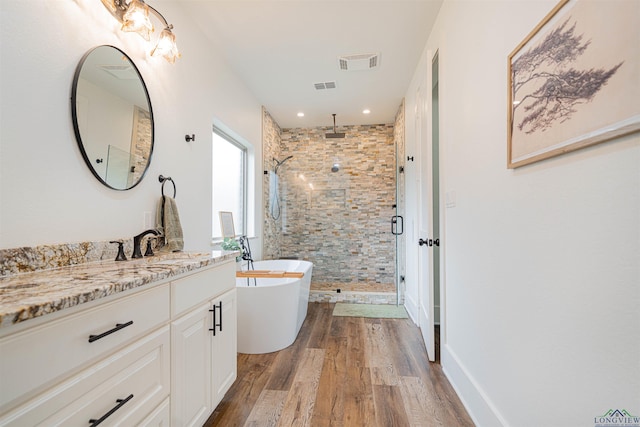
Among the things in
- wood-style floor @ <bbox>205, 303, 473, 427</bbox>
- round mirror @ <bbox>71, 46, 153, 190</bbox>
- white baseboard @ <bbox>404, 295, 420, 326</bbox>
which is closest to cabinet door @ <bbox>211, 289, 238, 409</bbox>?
wood-style floor @ <bbox>205, 303, 473, 427</bbox>

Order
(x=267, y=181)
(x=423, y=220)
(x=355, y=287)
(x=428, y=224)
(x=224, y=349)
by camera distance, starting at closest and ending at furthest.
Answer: (x=224, y=349) < (x=428, y=224) < (x=423, y=220) < (x=267, y=181) < (x=355, y=287)

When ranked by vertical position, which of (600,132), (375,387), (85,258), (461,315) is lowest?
(375,387)

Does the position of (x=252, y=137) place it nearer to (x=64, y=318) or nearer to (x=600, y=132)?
(x=64, y=318)

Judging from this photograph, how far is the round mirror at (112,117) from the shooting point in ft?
4.17

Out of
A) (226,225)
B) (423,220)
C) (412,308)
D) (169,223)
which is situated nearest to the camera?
(169,223)

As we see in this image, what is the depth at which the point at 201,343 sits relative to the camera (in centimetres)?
132

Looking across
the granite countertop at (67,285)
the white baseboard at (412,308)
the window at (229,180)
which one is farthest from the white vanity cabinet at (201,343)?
the white baseboard at (412,308)

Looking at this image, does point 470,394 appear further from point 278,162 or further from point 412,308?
point 278,162

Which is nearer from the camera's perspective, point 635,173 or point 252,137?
point 635,173

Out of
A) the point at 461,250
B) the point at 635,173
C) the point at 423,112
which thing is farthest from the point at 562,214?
the point at 423,112

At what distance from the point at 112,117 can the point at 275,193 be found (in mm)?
3018

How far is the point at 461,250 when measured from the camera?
1729 millimetres

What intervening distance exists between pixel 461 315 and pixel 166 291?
5.47 feet

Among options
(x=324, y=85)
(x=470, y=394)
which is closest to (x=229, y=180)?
(x=324, y=85)
